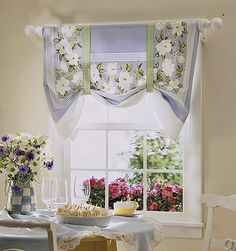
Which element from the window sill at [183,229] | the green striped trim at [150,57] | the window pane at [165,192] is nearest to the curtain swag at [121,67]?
the green striped trim at [150,57]

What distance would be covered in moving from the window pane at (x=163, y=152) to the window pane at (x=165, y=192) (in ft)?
0.20

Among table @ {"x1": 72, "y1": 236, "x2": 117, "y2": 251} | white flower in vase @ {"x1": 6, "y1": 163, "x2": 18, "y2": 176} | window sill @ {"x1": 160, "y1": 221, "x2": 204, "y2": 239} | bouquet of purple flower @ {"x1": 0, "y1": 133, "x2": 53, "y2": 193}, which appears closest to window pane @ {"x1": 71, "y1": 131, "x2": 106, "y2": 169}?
window sill @ {"x1": 160, "y1": 221, "x2": 204, "y2": 239}

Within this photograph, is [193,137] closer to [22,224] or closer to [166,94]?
[166,94]

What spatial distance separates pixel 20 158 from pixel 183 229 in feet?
4.05

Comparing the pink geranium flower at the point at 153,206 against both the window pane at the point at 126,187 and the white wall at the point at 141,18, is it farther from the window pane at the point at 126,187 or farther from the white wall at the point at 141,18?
the white wall at the point at 141,18

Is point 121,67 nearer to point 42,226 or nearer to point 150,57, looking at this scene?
point 150,57

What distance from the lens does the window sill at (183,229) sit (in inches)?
145

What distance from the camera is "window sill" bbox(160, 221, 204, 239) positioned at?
3678mm

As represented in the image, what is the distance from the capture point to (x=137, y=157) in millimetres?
3930

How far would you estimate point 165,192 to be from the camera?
3.86m

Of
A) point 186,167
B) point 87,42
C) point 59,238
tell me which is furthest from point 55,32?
point 59,238

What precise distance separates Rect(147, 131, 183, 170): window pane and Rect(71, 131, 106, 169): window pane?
33 cm

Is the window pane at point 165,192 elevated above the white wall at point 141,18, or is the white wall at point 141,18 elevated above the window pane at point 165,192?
the white wall at point 141,18

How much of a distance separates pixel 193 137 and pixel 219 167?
10.1 inches
